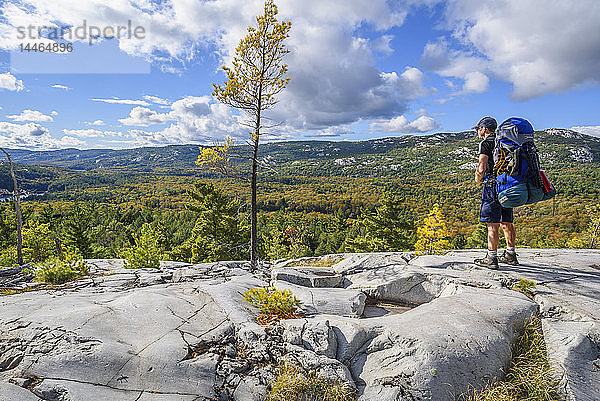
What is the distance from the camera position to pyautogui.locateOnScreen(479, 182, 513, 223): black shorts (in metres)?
7.31

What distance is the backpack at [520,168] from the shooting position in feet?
21.2

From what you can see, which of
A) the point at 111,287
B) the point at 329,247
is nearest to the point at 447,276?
the point at 111,287

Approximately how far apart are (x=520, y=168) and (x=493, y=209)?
1.28 meters

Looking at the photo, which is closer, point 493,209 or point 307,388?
point 307,388

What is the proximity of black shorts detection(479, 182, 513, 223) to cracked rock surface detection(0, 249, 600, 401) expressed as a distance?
4.79 ft

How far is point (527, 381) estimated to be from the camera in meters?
4.45

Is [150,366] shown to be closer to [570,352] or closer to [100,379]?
[100,379]

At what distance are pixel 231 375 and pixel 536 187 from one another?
7122 mm

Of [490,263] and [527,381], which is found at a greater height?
[490,263]

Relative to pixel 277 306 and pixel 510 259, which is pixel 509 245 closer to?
pixel 510 259

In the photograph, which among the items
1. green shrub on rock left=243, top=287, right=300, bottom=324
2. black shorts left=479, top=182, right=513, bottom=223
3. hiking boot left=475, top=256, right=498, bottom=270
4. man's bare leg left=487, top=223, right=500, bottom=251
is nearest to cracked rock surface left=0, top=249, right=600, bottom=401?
green shrub on rock left=243, top=287, right=300, bottom=324

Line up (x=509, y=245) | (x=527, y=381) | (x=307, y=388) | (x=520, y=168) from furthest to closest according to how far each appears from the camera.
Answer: (x=509, y=245)
(x=520, y=168)
(x=527, y=381)
(x=307, y=388)

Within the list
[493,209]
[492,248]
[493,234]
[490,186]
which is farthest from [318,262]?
[490,186]

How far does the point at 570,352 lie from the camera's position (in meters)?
4.66
